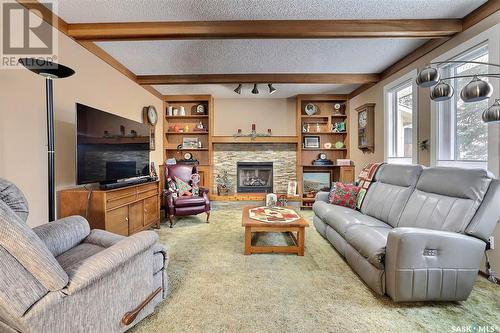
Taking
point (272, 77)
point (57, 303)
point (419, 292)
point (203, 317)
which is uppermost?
point (272, 77)

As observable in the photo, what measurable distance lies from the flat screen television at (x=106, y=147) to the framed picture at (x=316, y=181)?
3531 mm

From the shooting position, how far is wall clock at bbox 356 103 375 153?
4.32 m

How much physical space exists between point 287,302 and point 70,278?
1.42m

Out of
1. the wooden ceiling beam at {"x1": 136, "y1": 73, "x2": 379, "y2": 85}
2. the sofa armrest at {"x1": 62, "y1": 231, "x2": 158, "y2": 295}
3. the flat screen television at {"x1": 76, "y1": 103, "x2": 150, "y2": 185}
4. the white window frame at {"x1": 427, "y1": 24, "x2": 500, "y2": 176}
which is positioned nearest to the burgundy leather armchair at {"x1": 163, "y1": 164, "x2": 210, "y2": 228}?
the flat screen television at {"x1": 76, "y1": 103, "x2": 150, "y2": 185}

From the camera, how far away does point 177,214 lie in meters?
3.85

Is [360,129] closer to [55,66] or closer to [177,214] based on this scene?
[177,214]

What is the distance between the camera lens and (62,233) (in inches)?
66.4

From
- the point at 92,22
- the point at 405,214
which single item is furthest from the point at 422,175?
Answer: the point at 92,22

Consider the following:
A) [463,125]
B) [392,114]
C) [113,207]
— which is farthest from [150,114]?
[463,125]

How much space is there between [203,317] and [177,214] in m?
2.41

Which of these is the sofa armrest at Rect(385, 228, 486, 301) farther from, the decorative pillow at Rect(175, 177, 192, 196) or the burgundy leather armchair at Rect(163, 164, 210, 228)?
the decorative pillow at Rect(175, 177, 192, 196)

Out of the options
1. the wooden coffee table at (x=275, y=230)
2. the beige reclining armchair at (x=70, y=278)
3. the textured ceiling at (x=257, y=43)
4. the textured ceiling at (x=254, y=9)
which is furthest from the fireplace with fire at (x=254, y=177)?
the beige reclining armchair at (x=70, y=278)

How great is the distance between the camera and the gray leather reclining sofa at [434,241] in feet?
5.54

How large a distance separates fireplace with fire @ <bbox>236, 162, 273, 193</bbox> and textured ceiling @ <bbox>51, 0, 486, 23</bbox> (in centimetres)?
346
